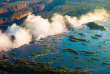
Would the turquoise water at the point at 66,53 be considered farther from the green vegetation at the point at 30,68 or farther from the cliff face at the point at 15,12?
the cliff face at the point at 15,12

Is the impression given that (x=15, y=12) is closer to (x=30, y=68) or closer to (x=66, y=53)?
(x=66, y=53)

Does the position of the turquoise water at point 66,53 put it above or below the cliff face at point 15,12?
below

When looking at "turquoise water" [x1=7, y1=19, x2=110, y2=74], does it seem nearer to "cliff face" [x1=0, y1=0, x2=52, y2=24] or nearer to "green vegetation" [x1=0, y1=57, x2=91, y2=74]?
"green vegetation" [x1=0, y1=57, x2=91, y2=74]

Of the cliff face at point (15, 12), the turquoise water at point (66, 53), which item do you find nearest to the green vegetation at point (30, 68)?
the turquoise water at point (66, 53)

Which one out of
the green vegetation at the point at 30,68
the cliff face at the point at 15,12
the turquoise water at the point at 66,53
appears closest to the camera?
the green vegetation at the point at 30,68

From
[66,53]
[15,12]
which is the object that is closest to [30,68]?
[66,53]

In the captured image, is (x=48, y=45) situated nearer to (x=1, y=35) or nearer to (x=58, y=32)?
(x=58, y=32)

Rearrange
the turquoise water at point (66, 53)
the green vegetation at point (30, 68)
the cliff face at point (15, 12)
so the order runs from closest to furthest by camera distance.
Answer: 1. the green vegetation at point (30, 68)
2. the turquoise water at point (66, 53)
3. the cliff face at point (15, 12)

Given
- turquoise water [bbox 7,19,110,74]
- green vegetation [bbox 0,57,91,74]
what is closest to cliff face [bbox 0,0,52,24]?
turquoise water [bbox 7,19,110,74]

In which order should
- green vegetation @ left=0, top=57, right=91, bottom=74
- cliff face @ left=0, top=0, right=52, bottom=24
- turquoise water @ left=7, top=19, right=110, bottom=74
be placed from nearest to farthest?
green vegetation @ left=0, top=57, right=91, bottom=74, turquoise water @ left=7, top=19, right=110, bottom=74, cliff face @ left=0, top=0, right=52, bottom=24

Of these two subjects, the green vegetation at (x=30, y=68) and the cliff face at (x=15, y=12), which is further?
the cliff face at (x=15, y=12)
